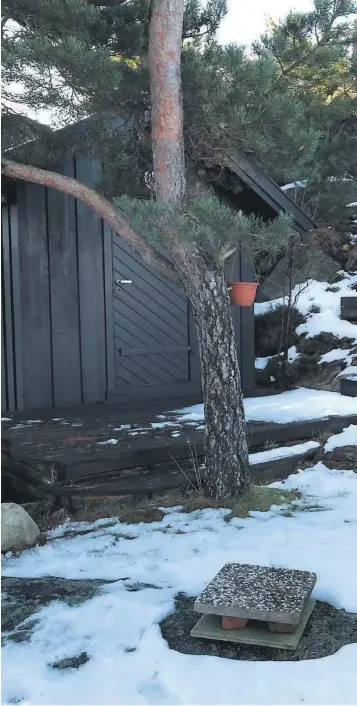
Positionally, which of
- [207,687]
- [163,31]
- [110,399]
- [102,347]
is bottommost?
[207,687]

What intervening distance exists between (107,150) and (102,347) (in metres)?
2.54

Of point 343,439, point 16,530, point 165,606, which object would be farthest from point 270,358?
point 165,606

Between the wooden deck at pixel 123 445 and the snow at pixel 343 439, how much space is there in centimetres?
14

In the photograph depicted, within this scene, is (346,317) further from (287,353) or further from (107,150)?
(107,150)

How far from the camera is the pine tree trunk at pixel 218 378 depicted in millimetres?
4191

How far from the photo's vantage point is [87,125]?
197 inches

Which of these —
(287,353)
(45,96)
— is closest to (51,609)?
(45,96)

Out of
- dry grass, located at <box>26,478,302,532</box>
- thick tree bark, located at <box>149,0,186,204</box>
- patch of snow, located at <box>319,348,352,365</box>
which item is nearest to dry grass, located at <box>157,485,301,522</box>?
dry grass, located at <box>26,478,302,532</box>

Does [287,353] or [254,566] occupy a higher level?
[287,353]

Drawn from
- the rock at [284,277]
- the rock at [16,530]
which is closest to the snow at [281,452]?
the rock at [16,530]

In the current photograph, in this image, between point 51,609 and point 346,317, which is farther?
point 346,317

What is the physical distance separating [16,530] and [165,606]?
119 centimetres

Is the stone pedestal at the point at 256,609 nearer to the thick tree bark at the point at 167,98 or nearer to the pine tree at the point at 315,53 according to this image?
the thick tree bark at the point at 167,98

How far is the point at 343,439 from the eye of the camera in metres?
5.52
